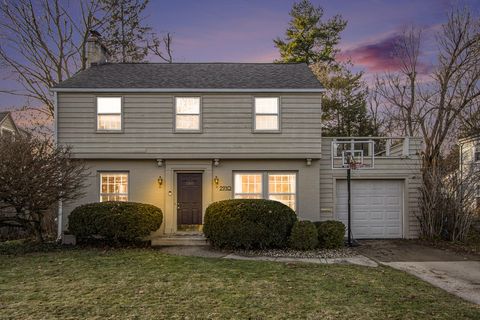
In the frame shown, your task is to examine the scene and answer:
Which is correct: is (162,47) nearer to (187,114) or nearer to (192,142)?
(187,114)

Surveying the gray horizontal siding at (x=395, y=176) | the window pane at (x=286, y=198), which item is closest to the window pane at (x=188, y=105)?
the window pane at (x=286, y=198)

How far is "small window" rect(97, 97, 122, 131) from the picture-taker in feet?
42.4

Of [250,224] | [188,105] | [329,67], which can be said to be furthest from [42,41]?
[329,67]

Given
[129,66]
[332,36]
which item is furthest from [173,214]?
[332,36]

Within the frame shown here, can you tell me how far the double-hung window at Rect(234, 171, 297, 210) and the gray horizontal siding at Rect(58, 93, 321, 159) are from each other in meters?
0.72

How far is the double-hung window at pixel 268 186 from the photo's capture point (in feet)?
42.8

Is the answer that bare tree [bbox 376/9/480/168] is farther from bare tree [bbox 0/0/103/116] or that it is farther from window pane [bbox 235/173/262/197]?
bare tree [bbox 0/0/103/116]

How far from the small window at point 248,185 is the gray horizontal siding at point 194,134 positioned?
749 mm

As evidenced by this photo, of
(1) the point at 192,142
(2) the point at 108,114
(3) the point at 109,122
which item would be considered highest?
(2) the point at 108,114

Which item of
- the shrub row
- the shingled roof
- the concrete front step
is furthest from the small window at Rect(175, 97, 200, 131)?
the concrete front step

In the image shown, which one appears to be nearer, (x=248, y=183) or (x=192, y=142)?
(x=192, y=142)

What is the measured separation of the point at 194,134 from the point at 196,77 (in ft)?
7.46

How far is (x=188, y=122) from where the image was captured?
12992 mm

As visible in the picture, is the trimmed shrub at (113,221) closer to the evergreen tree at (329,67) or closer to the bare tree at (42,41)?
the bare tree at (42,41)
